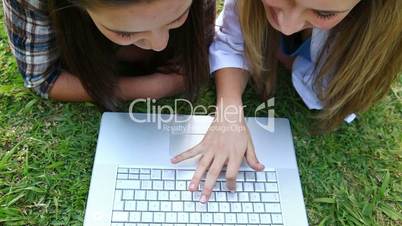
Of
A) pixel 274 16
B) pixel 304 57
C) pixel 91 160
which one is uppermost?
pixel 274 16

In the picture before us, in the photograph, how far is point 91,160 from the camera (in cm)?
109

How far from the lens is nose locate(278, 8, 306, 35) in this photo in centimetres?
90

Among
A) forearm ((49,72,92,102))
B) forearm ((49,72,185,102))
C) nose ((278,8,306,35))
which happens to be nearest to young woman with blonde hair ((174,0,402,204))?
nose ((278,8,306,35))

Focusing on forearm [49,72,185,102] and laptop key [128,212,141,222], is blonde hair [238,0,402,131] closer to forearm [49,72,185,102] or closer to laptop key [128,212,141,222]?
forearm [49,72,185,102]

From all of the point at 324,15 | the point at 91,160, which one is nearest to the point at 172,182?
the point at 91,160

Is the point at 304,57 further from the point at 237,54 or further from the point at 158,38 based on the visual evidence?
the point at 158,38

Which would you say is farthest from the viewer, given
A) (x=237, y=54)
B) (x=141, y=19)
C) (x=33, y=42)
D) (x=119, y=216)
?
(x=237, y=54)

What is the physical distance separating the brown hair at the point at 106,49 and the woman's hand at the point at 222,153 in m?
0.14

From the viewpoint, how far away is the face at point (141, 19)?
2.65 feet

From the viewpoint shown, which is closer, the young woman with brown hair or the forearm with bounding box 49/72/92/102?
the young woman with brown hair

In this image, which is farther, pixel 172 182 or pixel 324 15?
pixel 172 182

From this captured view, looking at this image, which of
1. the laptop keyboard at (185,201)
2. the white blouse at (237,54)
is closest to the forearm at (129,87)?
the white blouse at (237,54)

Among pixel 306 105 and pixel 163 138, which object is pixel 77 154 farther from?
pixel 306 105

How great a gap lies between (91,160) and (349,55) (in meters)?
0.55
